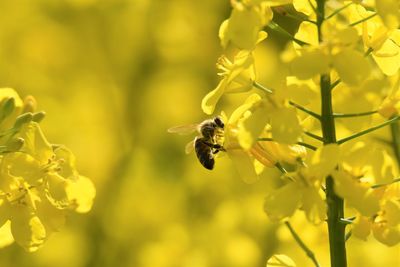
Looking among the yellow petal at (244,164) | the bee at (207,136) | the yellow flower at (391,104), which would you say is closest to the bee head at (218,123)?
the bee at (207,136)

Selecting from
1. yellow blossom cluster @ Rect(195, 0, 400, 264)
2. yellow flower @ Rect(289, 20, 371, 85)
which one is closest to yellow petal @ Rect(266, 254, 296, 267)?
yellow blossom cluster @ Rect(195, 0, 400, 264)

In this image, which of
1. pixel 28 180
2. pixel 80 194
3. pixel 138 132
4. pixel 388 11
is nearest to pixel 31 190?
pixel 28 180

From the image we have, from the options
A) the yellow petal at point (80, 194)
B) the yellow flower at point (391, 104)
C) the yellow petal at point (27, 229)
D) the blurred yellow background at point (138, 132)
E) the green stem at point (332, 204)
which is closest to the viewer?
the green stem at point (332, 204)

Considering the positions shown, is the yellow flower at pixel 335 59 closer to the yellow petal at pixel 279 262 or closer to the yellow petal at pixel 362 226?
the yellow petal at pixel 362 226

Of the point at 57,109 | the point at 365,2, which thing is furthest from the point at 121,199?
the point at 365,2

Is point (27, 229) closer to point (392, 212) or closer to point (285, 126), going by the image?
point (285, 126)

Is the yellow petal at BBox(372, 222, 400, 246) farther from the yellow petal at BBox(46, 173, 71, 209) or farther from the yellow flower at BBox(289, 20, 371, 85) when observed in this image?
the yellow petal at BBox(46, 173, 71, 209)
